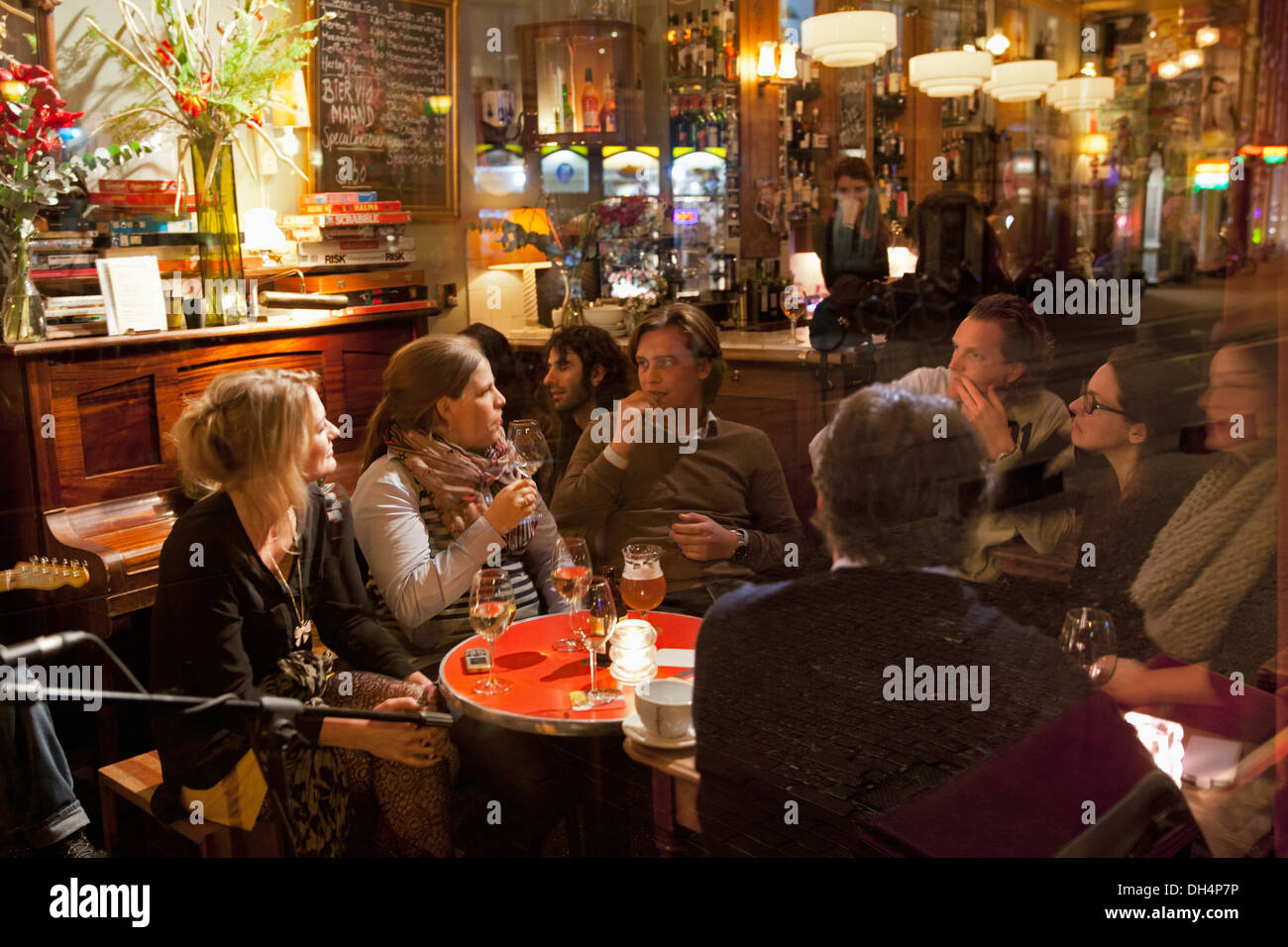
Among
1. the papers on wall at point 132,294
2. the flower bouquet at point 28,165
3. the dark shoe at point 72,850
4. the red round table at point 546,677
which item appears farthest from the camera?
the dark shoe at point 72,850

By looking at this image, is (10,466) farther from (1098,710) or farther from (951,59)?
(1098,710)

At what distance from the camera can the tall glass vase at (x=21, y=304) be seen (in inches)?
61.9

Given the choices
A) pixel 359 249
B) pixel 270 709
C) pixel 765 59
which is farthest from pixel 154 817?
pixel 765 59

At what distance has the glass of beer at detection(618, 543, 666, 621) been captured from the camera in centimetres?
196

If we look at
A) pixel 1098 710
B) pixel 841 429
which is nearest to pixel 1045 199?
pixel 841 429

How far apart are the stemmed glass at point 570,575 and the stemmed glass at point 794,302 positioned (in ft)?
1.97

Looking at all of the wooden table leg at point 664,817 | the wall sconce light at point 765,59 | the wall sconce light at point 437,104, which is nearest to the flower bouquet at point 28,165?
the wall sconce light at point 437,104

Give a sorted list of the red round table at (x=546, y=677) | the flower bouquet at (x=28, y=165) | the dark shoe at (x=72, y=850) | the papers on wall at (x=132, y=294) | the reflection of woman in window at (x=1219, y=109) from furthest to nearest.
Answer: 1. the reflection of woman in window at (x=1219, y=109)
2. the dark shoe at (x=72, y=850)
3. the red round table at (x=546, y=677)
4. the papers on wall at (x=132, y=294)
5. the flower bouquet at (x=28, y=165)

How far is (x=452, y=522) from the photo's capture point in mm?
1896

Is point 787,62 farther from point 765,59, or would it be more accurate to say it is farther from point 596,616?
point 596,616

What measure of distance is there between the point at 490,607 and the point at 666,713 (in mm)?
384

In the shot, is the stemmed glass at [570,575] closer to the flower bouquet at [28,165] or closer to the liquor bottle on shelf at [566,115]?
the liquor bottle on shelf at [566,115]

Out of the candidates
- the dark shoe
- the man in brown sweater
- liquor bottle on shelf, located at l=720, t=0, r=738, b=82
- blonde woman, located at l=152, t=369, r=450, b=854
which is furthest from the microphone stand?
liquor bottle on shelf, located at l=720, t=0, r=738, b=82

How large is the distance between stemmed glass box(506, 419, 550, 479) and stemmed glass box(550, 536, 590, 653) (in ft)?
0.52
